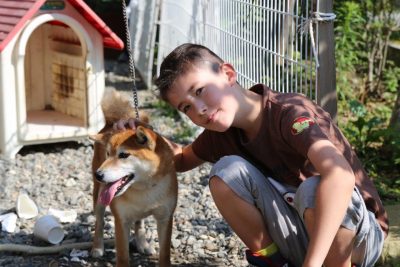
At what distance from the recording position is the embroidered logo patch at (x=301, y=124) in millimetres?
2447

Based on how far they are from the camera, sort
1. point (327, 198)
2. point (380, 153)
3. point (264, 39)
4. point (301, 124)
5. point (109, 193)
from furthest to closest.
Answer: point (380, 153) < point (264, 39) < point (109, 193) < point (301, 124) < point (327, 198)

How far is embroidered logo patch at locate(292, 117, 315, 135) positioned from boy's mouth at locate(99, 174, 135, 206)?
0.85 metres

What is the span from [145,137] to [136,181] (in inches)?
7.7

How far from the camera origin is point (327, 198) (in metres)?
2.34

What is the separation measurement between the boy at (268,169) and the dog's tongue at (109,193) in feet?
1.56

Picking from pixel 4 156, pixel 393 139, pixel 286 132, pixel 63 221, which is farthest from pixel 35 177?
pixel 286 132

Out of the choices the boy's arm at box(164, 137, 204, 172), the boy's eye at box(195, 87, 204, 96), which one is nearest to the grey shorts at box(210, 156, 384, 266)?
the boy's eye at box(195, 87, 204, 96)

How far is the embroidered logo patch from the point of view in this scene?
Answer: 2.45 m

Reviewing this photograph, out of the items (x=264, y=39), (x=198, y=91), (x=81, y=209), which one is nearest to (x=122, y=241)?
(x=198, y=91)

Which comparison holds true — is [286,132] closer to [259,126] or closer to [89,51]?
[259,126]

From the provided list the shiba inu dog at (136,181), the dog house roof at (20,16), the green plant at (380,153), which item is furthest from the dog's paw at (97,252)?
the dog house roof at (20,16)

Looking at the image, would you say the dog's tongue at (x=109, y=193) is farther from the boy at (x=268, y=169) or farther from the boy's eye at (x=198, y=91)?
the boy's eye at (x=198, y=91)

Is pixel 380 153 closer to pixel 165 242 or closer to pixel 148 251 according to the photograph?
pixel 148 251

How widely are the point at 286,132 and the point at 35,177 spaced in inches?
102
